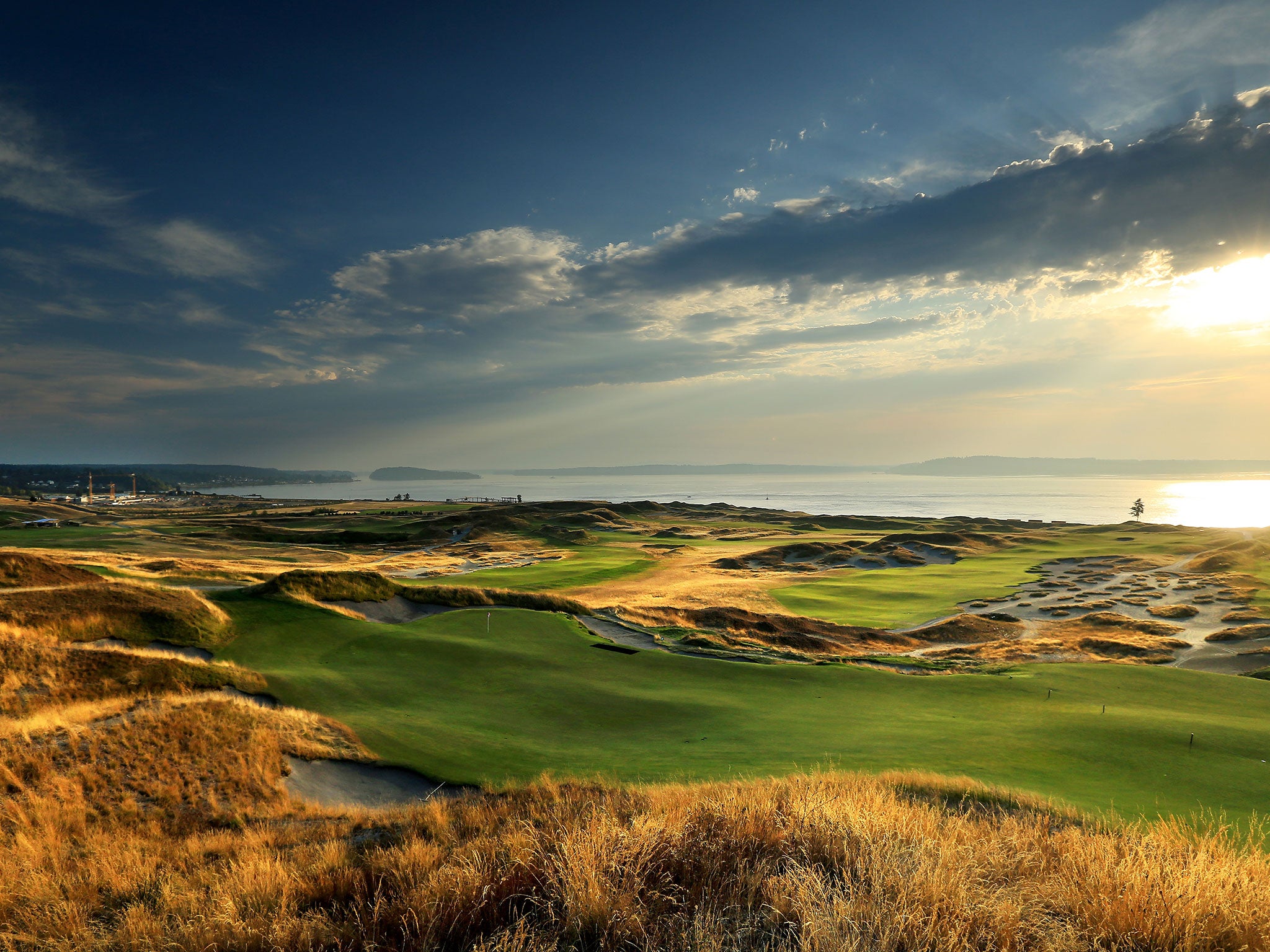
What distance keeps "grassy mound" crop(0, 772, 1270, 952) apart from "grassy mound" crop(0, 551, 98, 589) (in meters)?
21.3

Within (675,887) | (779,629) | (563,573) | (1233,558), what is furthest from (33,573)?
(1233,558)

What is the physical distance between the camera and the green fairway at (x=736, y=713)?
1130 centimetres

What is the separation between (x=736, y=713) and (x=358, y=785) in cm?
890

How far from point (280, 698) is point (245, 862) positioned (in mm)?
10379

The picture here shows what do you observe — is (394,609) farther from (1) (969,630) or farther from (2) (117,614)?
A: (1) (969,630)

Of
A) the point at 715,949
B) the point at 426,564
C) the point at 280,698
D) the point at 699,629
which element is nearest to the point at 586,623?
the point at 699,629

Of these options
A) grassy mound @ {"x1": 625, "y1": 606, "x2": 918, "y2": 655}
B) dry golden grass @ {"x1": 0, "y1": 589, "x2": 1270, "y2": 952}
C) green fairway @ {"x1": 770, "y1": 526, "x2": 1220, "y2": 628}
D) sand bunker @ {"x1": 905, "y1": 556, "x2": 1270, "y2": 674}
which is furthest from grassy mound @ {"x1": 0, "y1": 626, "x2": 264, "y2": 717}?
green fairway @ {"x1": 770, "y1": 526, "x2": 1220, "y2": 628}

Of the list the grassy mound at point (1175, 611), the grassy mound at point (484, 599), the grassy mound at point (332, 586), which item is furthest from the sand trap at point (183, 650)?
the grassy mound at point (1175, 611)

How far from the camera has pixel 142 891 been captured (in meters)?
5.36

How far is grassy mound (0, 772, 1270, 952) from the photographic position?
4.10 meters

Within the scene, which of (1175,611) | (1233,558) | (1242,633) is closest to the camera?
(1242,633)

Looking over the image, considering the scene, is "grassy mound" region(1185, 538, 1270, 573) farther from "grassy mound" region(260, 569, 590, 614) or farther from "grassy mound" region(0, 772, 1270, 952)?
"grassy mound" region(0, 772, 1270, 952)

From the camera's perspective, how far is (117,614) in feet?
60.5

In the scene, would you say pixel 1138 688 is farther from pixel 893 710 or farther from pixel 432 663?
pixel 432 663
